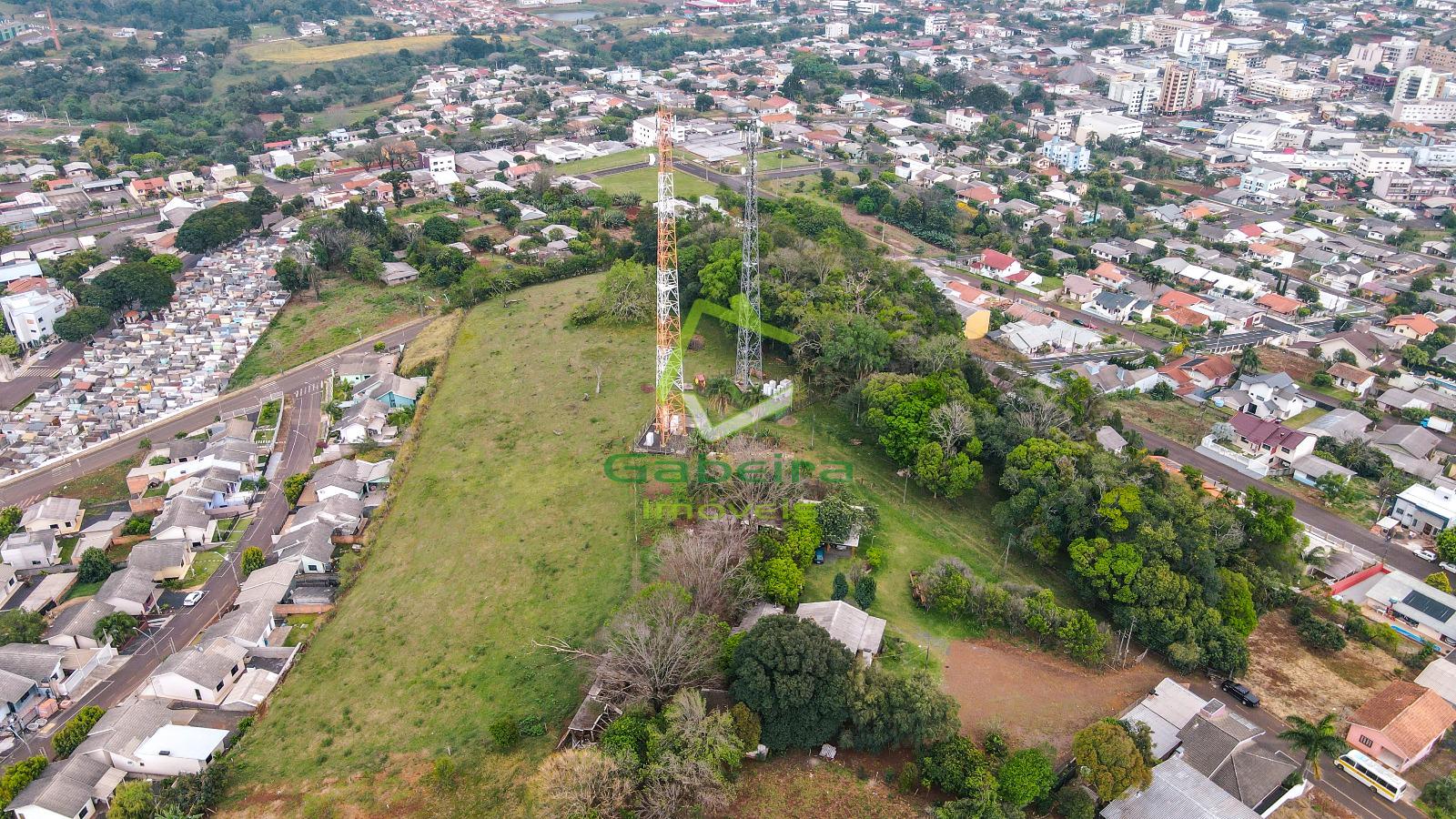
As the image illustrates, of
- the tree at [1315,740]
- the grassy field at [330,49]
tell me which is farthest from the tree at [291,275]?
the grassy field at [330,49]

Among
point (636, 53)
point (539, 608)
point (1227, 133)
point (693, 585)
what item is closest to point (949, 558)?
point (693, 585)

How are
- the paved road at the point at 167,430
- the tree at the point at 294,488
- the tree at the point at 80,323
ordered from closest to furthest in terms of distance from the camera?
the tree at the point at 294,488
the paved road at the point at 167,430
the tree at the point at 80,323

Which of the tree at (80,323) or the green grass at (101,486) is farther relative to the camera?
the tree at (80,323)

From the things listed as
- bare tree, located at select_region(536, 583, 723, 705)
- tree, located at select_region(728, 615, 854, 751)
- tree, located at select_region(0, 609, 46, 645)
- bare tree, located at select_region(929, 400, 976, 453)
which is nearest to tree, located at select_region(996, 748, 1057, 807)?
tree, located at select_region(728, 615, 854, 751)

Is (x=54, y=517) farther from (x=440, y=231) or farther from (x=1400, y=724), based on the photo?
(x=1400, y=724)

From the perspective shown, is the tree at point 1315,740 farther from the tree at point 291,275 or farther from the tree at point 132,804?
the tree at point 291,275

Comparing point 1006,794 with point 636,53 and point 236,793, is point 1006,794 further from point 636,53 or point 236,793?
point 636,53
